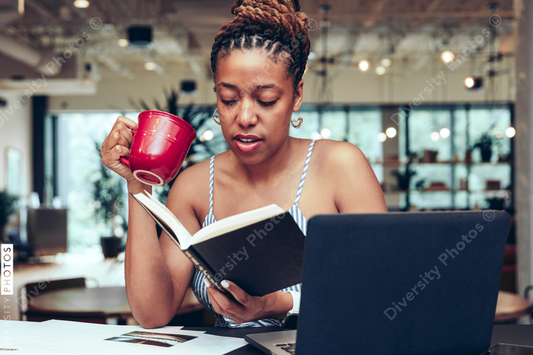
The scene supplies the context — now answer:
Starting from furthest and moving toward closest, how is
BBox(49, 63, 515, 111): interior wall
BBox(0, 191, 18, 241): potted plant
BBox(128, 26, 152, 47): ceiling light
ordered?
BBox(49, 63, 515, 111): interior wall → BBox(0, 191, 18, 241): potted plant → BBox(128, 26, 152, 47): ceiling light

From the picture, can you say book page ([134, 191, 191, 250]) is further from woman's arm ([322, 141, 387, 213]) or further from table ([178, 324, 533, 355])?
woman's arm ([322, 141, 387, 213])

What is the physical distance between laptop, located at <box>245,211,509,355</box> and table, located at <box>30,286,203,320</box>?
1.79m

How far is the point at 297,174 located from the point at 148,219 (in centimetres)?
41

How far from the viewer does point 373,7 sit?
7.64 meters

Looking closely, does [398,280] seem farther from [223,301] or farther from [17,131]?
[17,131]

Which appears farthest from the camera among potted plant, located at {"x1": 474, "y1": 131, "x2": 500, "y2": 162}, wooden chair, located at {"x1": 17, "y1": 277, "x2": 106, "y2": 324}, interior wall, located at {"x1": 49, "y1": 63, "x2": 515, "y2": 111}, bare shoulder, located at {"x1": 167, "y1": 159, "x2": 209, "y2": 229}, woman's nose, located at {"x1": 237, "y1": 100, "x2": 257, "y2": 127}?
interior wall, located at {"x1": 49, "y1": 63, "x2": 515, "y2": 111}

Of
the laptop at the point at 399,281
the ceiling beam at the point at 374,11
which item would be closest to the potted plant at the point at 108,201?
the ceiling beam at the point at 374,11

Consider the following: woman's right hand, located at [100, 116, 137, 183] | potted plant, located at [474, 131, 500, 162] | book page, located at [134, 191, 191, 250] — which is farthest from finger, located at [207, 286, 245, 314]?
potted plant, located at [474, 131, 500, 162]

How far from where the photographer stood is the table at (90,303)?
229 centimetres

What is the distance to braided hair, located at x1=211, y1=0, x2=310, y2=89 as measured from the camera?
3.56 ft

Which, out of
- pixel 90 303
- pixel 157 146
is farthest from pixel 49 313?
pixel 157 146

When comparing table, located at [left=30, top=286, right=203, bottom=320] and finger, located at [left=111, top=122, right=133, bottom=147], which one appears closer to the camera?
finger, located at [left=111, top=122, right=133, bottom=147]

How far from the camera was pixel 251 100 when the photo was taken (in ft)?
3.46

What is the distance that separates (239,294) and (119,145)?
0.43 m
